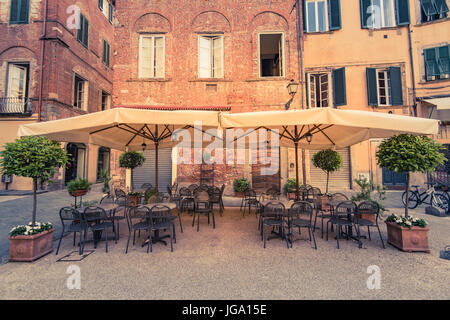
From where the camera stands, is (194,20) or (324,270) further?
(194,20)

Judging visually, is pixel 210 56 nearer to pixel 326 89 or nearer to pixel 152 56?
pixel 152 56

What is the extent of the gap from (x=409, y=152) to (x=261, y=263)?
134 inches

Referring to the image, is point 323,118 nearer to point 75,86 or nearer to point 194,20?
point 194,20

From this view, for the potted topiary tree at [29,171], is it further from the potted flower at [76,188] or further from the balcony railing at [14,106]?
the balcony railing at [14,106]

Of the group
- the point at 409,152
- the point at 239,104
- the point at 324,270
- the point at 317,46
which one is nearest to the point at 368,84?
the point at 317,46

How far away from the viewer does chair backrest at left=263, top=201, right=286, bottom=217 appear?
4027 mm

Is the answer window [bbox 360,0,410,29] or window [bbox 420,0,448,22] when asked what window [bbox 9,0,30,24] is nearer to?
window [bbox 360,0,410,29]

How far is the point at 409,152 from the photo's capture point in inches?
152

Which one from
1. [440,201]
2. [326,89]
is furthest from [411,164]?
[326,89]

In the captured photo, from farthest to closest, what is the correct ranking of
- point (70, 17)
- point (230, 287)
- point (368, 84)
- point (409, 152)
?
point (70, 17), point (368, 84), point (409, 152), point (230, 287)

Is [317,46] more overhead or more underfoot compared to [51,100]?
more overhead

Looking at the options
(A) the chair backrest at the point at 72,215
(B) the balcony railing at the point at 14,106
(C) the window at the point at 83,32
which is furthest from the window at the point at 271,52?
(B) the balcony railing at the point at 14,106

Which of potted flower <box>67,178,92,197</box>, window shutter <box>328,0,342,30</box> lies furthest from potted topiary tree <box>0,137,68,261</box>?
window shutter <box>328,0,342,30</box>
